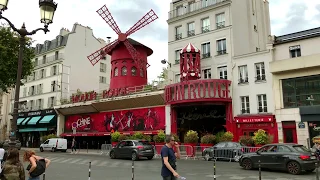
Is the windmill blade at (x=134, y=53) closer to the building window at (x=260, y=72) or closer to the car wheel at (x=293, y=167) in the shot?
the building window at (x=260, y=72)

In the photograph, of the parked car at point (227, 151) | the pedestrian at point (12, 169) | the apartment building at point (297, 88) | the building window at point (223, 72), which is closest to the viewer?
the pedestrian at point (12, 169)

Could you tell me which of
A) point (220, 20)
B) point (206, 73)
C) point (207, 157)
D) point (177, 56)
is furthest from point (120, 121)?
point (207, 157)

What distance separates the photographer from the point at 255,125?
23.8m

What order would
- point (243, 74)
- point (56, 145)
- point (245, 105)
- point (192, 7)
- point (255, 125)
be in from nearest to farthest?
point (255, 125) → point (245, 105) → point (243, 74) → point (192, 7) → point (56, 145)

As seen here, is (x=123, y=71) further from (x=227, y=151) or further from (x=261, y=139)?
(x=227, y=151)

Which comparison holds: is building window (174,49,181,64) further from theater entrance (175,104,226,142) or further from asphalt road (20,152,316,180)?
asphalt road (20,152,316,180)

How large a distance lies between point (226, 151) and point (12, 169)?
49.8 feet

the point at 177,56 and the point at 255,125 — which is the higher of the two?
the point at 177,56

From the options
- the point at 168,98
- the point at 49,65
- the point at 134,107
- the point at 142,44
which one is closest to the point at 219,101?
the point at 168,98

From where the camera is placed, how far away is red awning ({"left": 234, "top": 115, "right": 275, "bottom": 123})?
22828 millimetres

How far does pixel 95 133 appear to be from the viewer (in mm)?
34312

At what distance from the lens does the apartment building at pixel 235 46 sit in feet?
78.7

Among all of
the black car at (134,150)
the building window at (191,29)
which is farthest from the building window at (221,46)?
the black car at (134,150)

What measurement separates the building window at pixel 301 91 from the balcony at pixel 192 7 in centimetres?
953
